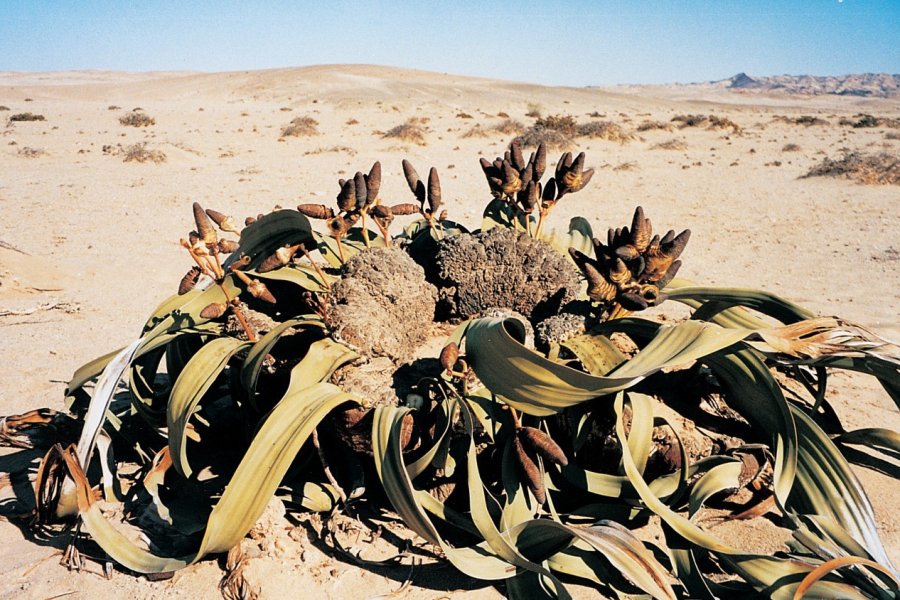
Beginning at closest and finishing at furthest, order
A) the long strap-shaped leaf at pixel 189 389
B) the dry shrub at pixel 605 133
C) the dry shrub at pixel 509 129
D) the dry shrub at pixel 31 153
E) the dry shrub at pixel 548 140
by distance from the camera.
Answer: the long strap-shaped leaf at pixel 189 389
the dry shrub at pixel 31 153
the dry shrub at pixel 548 140
the dry shrub at pixel 605 133
the dry shrub at pixel 509 129

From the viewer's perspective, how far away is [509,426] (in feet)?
4.30

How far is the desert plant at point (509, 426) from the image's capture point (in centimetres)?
113

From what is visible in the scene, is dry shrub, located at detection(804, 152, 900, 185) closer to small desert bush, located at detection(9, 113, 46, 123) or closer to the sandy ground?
the sandy ground

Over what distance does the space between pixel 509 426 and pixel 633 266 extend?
450 mm

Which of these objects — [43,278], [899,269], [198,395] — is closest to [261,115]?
[43,278]

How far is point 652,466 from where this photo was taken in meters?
1.40

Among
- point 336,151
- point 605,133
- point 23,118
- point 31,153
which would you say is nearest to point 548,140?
point 605,133

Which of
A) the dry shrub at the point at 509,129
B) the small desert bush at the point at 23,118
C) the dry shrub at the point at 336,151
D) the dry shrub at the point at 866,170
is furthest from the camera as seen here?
the small desert bush at the point at 23,118

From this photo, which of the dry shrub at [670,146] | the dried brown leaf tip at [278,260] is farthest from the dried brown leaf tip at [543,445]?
the dry shrub at [670,146]

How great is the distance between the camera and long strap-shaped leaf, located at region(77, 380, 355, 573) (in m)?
1.15

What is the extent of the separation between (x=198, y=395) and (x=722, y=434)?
1215mm

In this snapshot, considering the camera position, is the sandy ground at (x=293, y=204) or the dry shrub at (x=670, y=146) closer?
the sandy ground at (x=293, y=204)

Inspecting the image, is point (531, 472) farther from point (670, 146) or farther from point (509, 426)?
point (670, 146)

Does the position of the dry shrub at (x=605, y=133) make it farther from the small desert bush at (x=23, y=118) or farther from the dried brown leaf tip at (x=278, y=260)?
the small desert bush at (x=23, y=118)
